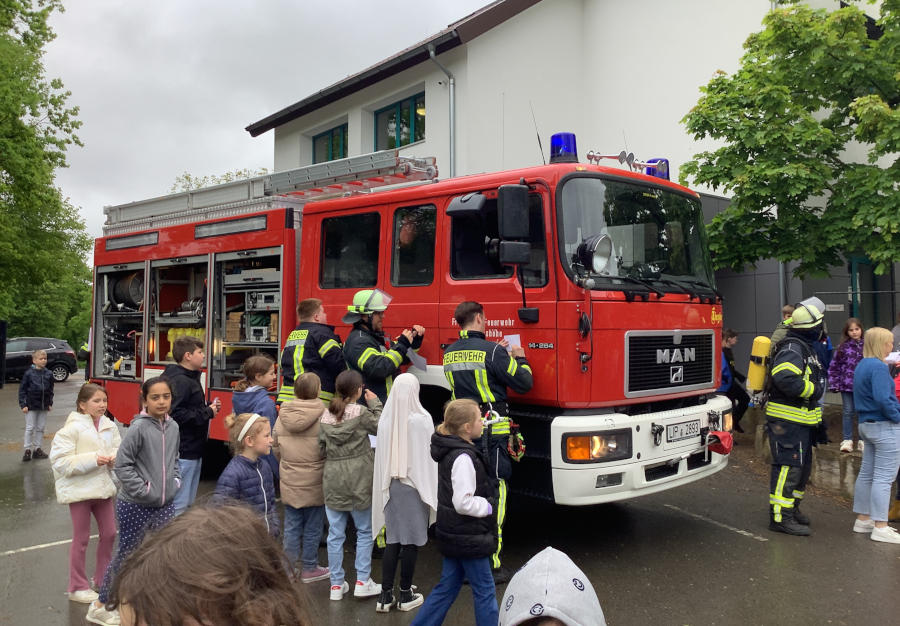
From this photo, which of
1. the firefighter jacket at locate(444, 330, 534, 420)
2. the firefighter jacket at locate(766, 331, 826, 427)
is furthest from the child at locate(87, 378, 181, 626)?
the firefighter jacket at locate(766, 331, 826, 427)

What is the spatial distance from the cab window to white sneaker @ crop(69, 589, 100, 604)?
3.32m

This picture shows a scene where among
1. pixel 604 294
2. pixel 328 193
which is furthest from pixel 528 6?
pixel 604 294

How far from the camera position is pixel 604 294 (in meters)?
5.00

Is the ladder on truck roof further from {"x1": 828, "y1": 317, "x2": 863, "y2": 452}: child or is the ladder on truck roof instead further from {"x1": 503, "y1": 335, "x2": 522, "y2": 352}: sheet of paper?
{"x1": 828, "y1": 317, "x2": 863, "y2": 452}: child

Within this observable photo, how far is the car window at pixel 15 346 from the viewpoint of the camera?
2608 centimetres

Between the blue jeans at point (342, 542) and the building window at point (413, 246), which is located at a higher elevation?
the building window at point (413, 246)

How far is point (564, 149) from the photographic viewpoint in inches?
217

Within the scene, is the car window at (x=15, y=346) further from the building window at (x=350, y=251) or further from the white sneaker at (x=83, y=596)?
the white sneaker at (x=83, y=596)

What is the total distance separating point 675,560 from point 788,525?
4.21 feet

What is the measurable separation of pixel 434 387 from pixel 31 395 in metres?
7.49

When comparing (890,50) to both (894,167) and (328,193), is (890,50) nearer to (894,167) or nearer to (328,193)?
(894,167)

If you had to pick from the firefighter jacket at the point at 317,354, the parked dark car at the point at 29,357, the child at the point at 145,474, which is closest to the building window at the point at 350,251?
the firefighter jacket at the point at 317,354

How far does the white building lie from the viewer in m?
13.9

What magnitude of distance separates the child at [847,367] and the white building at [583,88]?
3864 millimetres
